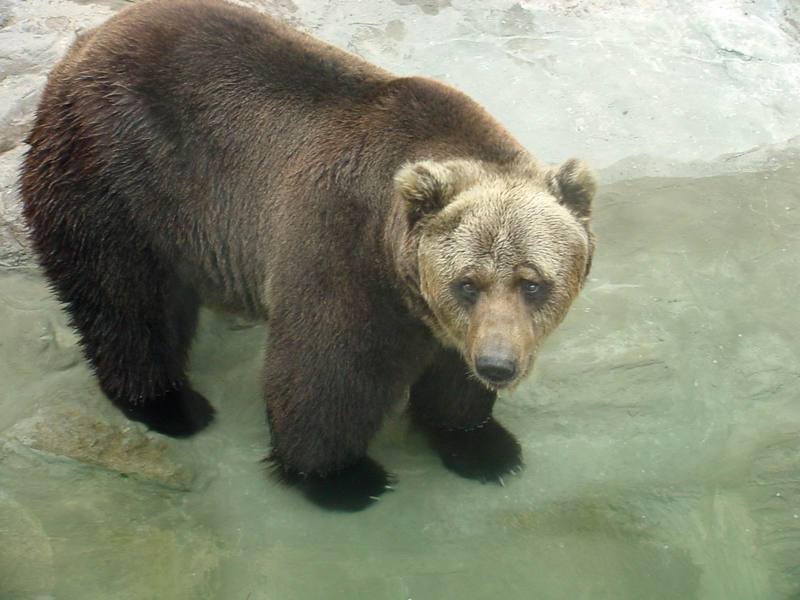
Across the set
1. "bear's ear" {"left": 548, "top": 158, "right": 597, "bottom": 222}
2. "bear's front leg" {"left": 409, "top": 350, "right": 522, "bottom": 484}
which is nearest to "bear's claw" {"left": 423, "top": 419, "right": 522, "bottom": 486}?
"bear's front leg" {"left": 409, "top": 350, "right": 522, "bottom": 484}

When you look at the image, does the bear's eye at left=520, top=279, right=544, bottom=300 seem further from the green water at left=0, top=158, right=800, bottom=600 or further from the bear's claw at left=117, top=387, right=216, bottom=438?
the bear's claw at left=117, top=387, right=216, bottom=438

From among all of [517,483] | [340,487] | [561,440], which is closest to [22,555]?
[340,487]

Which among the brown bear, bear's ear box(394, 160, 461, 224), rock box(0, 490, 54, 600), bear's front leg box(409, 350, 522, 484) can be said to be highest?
bear's ear box(394, 160, 461, 224)

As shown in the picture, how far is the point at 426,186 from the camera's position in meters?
4.36

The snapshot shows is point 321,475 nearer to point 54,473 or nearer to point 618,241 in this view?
point 54,473

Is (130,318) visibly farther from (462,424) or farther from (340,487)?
(462,424)

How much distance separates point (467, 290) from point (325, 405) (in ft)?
3.82

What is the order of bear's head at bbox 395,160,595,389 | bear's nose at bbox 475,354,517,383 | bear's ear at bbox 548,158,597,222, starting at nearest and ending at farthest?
bear's nose at bbox 475,354,517,383 → bear's head at bbox 395,160,595,389 → bear's ear at bbox 548,158,597,222

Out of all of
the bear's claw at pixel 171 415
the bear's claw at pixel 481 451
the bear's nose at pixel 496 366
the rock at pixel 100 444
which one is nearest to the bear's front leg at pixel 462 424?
the bear's claw at pixel 481 451

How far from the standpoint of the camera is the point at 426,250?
4426 mm

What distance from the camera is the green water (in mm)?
A: 4953

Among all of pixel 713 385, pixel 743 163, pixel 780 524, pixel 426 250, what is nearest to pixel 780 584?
pixel 780 524

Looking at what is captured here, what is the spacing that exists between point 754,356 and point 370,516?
9.22 ft

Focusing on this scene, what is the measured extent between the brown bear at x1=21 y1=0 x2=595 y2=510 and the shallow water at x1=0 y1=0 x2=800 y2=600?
300 mm
